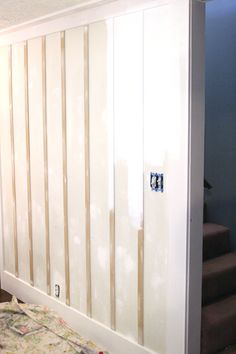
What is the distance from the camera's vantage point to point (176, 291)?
266 cm

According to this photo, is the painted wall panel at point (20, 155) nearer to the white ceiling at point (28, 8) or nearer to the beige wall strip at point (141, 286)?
the white ceiling at point (28, 8)

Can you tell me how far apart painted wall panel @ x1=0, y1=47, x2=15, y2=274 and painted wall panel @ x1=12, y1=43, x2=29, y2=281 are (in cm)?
12

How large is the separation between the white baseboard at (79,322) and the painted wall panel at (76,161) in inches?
4.1

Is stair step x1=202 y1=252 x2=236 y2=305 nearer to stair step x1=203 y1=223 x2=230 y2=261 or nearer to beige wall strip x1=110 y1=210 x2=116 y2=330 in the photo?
stair step x1=203 y1=223 x2=230 y2=261

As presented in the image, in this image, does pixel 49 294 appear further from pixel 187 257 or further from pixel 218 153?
pixel 218 153

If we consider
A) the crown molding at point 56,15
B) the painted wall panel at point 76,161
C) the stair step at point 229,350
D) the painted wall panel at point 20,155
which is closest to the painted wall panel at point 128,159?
the crown molding at point 56,15

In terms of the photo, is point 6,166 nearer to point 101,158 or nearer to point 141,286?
point 101,158

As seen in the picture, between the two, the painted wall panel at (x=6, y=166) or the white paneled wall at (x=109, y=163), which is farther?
the painted wall panel at (x=6, y=166)

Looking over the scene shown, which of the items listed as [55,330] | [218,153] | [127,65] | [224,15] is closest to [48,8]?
[127,65]

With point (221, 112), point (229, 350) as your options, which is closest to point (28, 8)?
point (221, 112)

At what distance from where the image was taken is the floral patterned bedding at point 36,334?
2684mm

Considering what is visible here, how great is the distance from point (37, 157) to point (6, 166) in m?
0.56

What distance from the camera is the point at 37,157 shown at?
3.72 meters

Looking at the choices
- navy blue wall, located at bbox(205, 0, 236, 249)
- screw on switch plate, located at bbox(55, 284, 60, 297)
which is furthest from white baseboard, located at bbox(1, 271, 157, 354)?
navy blue wall, located at bbox(205, 0, 236, 249)
